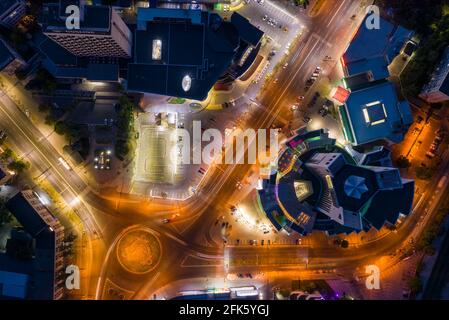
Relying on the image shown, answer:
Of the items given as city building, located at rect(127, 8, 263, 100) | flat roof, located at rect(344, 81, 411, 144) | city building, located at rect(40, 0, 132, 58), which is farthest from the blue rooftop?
city building, located at rect(40, 0, 132, 58)

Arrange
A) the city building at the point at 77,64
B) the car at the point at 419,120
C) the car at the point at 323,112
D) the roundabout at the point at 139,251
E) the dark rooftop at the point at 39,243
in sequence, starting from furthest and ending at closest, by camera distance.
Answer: the car at the point at 323,112 < the car at the point at 419,120 < the roundabout at the point at 139,251 < the city building at the point at 77,64 < the dark rooftop at the point at 39,243

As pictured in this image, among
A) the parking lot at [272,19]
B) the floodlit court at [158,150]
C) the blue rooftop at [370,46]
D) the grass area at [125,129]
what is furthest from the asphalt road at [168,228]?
the blue rooftop at [370,46]

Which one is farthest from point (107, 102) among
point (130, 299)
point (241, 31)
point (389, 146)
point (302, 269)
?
point (389, 146)

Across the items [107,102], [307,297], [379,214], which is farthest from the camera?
[107,102]

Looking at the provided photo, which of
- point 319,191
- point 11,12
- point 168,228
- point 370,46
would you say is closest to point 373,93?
point 370,46

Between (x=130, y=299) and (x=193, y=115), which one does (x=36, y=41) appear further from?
(x=130, y=299)

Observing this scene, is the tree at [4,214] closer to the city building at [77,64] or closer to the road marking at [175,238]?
the city building at [77,64]

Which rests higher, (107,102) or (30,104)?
(107,102)
